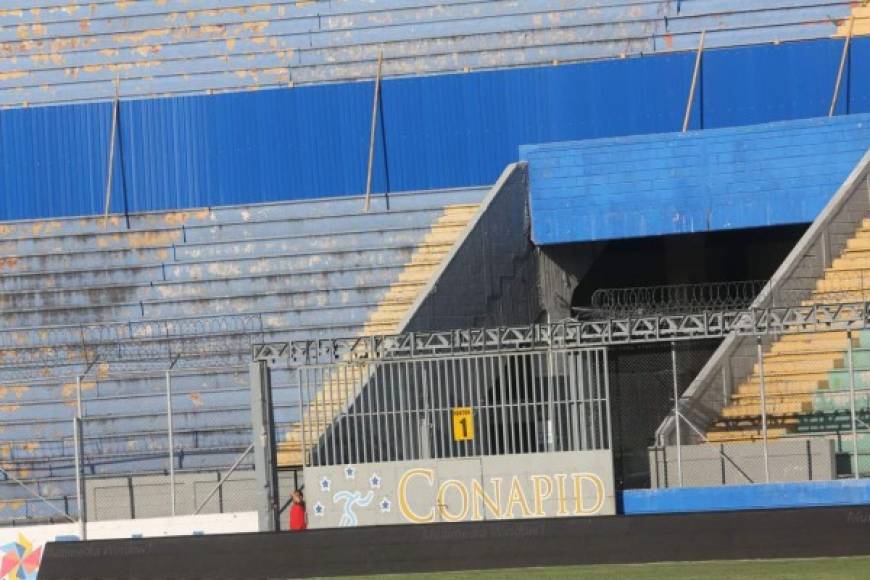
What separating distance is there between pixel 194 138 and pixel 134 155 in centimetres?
110

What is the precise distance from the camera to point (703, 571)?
16.7 metres

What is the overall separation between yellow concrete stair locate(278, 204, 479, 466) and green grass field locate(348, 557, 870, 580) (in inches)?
254

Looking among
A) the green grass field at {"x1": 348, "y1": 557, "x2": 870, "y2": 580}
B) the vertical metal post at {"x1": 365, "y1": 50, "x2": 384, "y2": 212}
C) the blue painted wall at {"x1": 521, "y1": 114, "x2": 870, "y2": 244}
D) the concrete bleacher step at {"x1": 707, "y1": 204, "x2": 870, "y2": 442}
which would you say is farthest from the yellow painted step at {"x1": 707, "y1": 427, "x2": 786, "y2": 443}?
the vertical metal post at {"x1": 365, "y1": 50, "x2": 384, "y2": 212}

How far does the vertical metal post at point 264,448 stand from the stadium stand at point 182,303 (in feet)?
9.22

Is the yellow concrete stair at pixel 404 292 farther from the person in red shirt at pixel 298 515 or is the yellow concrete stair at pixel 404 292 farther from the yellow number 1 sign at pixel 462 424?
the yellow number 1 sign at pixel 462 424

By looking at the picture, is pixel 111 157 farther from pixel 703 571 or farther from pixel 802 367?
pixel 703 571

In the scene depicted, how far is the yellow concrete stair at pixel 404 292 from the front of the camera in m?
24.6

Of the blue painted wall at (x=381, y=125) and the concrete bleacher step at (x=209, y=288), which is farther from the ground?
the blue painted wall at (x=381, y=125)

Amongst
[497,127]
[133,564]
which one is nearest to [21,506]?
[133,564]

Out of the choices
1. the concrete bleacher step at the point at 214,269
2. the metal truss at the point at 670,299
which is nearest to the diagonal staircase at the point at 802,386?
the metal truss at the point at 670,299

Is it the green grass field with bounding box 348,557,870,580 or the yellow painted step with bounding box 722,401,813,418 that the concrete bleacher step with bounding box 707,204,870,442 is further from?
the green grass field with bounding box 348,557,870,580

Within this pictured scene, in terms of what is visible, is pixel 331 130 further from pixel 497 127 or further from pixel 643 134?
pixel 643 134

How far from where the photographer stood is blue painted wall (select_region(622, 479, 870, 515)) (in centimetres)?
2133

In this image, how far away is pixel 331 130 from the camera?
3109cm
